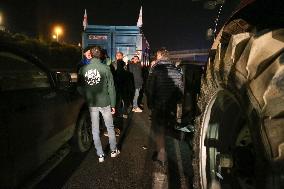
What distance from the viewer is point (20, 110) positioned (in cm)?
325

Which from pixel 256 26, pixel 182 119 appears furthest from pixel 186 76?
pixel 256 26

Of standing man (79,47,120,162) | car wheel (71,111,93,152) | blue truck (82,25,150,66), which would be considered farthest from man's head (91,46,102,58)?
blue truck (82,25,150,66)

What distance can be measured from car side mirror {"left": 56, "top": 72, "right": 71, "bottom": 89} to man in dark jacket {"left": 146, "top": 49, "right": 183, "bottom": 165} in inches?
55.4

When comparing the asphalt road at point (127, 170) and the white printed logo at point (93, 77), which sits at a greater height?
the white printed logo at point (93, 77)

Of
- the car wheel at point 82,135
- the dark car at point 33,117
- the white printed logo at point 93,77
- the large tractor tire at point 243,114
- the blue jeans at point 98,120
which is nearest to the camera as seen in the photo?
the large tractor tire at point 243,114

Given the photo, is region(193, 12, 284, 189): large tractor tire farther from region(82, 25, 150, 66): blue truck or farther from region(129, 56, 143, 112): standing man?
region(82, 25, 150, 66): blue truck

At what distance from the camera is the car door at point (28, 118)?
3.10 meters

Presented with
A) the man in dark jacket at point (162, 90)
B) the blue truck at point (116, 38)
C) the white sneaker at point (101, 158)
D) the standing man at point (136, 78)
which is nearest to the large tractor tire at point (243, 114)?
the man in dark jacket at point (162, 90)

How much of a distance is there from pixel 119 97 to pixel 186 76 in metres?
3.30

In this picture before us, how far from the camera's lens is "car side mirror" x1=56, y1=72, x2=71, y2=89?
15.7 feet

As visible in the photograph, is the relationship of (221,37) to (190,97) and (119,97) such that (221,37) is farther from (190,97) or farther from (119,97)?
(119,97)

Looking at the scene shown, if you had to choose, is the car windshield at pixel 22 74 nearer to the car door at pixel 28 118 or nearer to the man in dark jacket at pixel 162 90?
the car door at pixel 28 118

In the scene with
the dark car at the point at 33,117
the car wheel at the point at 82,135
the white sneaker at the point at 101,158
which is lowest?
the white sneaker at the point at 101,158

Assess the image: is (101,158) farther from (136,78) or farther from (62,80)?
(136,78)
